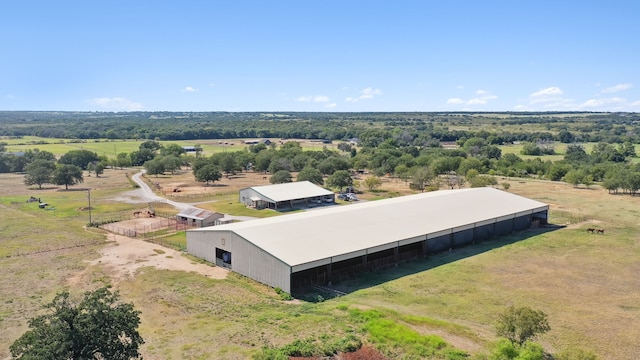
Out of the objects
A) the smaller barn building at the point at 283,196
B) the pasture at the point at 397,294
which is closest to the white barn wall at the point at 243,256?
the pasture at the point at 397,294

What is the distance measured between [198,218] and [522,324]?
44.6 metres

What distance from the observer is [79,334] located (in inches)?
816

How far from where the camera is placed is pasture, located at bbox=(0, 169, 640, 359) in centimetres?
2906

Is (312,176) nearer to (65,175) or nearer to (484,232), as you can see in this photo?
(484,232)

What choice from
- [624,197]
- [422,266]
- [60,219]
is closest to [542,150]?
[624,197]

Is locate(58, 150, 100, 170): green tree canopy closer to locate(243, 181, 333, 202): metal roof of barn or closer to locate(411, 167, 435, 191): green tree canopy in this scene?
locate(243, 181, 333, 202): metal roof of barn

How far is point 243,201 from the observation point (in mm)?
76812

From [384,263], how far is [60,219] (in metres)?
48.7

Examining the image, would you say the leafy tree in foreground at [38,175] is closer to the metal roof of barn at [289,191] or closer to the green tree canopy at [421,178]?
the metal roof of barn at [289,191]

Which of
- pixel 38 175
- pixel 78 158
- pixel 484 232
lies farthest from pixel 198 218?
pixel 78 158

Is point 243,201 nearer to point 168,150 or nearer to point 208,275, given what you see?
point 208,275

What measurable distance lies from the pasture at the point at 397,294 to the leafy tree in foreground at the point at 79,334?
5.45 m

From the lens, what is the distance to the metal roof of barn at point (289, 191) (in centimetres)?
7312

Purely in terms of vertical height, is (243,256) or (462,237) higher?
(243,256)
